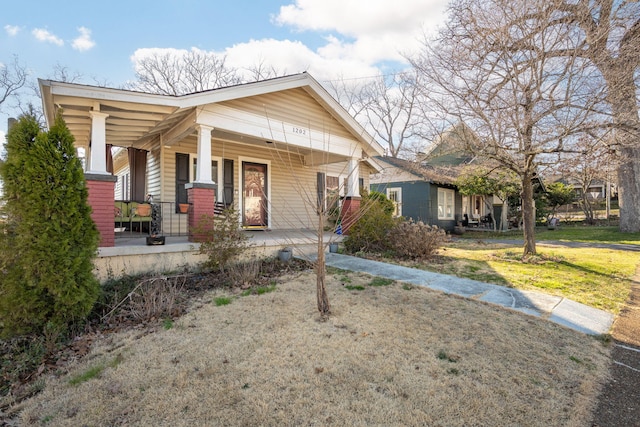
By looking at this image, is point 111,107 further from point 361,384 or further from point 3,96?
point 3,96

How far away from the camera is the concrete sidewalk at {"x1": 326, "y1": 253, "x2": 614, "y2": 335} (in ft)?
13.5

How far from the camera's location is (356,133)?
30.6 ft

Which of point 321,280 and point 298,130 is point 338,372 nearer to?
point 321,280

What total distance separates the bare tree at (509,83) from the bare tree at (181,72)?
19.0m

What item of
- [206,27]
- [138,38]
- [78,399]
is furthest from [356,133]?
[138,38]

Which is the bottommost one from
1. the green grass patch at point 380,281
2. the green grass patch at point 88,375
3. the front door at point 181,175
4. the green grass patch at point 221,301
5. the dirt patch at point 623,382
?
the dirt patch at point 623,382

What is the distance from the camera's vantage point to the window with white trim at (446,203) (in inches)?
682

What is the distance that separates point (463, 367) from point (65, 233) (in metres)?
4.39

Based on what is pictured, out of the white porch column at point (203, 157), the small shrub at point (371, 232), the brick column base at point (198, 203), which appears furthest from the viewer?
the small shrub at point (371, 232)

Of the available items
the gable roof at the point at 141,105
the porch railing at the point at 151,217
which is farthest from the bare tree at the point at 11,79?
the porch railing at the point at 151,217

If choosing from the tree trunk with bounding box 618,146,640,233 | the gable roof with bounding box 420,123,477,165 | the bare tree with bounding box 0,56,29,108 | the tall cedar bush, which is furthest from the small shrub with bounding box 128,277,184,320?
the bare tree with bounding box 0,56,29,108

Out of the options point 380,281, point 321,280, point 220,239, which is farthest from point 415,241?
point 220,239

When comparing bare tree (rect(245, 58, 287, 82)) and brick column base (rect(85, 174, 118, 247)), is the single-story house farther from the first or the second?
bare tree (rect(245, 58, 287, 82))

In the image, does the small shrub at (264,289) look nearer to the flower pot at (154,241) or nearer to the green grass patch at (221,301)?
the green grass patch at (221,301)
